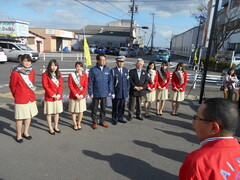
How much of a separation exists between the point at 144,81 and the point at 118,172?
2774mm

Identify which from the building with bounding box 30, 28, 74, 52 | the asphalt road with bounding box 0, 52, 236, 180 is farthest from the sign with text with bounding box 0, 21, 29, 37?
the asphalt road with bounding box 0, 52, 236, 180

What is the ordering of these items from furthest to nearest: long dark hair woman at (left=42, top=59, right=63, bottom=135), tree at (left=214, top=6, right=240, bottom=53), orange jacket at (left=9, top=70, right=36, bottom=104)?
tree at (left=214, top=6, right=240, bottom=53) → long dark hair woman at (left=42, top=59, right=63, bottom=135) → orange jacket at (left=9, top=70, right=36, bottom=104)

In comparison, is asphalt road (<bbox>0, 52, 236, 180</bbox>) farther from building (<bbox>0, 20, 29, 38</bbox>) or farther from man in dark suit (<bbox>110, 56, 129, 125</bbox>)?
building (<bbox>0, 20, 29, 38</bbox>)

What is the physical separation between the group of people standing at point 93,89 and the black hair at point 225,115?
3.42m

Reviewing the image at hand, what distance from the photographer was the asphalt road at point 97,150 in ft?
9.77

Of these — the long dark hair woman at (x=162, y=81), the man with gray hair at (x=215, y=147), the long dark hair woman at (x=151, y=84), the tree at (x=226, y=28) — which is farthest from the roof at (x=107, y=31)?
the man with gray hair at (x=215, y=147)

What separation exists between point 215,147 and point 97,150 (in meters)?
2.80

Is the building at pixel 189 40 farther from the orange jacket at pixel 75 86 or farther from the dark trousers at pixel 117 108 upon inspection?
the orange jacket at pixel 75 86

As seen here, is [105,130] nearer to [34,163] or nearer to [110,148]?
[110,148]

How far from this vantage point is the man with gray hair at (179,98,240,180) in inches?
43.8

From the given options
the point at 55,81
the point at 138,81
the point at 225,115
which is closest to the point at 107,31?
the point at 138,81

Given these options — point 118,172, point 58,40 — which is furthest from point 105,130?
point 58,40

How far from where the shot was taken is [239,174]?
1.11 metres

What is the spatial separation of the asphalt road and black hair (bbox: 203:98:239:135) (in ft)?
6.72
